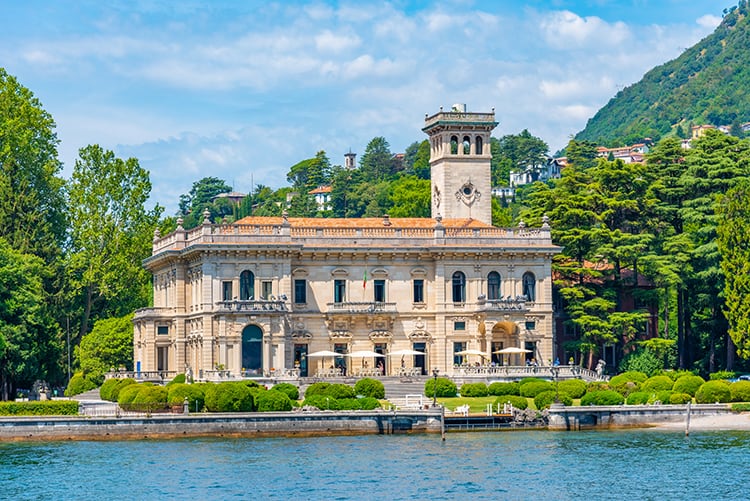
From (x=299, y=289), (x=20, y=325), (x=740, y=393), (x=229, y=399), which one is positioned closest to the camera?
(x=229, y=399)

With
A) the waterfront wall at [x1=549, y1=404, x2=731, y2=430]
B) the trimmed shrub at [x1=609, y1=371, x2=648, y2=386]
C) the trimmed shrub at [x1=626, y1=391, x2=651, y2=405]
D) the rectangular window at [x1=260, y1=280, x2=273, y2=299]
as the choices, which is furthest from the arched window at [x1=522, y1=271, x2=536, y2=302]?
the waterfront wall at [x1=549, y1=404, x2=731, y2=430]

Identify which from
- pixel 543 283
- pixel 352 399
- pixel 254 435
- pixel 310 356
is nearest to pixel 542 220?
pixel 543 283

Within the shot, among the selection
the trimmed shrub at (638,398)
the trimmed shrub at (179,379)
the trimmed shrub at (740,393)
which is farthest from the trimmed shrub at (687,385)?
the trimmed shrub at (179,379)

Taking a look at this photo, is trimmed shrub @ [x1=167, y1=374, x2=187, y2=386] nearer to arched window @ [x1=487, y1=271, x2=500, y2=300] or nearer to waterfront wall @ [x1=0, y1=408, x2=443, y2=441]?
waterfront wall @ [x1=0, y1=408, x2=443, y2=441]

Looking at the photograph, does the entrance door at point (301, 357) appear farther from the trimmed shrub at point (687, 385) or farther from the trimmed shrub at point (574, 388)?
the trimmed shrub at point (687, 385)

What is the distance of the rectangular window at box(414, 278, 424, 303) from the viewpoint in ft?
269

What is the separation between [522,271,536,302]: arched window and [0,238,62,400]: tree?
2585cm

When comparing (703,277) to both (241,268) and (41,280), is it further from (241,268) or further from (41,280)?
(41,280)

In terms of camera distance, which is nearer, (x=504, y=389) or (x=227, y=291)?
(x=504, y=389)

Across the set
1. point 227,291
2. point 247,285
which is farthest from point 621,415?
point 227,291

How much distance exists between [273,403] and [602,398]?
15.0 metres

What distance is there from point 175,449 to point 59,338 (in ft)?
114

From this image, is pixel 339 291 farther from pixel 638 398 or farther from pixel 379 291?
pixel 638 398

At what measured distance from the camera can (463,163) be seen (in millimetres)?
87812
